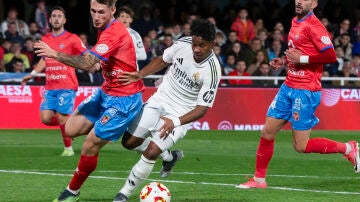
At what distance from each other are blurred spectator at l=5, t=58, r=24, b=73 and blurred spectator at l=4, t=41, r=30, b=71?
3 cm

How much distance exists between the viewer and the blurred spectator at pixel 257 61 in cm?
2381

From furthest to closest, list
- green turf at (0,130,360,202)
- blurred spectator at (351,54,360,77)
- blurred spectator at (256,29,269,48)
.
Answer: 1. blurred spectator at (256,29,269,48)
2. blurred spectator at (351,54,360,77)
3. green turf at (0,130,360,202)

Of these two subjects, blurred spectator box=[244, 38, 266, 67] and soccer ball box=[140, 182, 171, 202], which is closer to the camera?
soccer ball box=[140, 182, 171, 202]

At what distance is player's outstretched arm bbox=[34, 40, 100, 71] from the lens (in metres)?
10.2

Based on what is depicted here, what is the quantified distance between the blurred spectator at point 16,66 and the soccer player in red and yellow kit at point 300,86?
36.1 ft

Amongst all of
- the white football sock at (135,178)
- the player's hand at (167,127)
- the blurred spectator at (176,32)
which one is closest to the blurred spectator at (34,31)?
the blurred spectator at (176,32)

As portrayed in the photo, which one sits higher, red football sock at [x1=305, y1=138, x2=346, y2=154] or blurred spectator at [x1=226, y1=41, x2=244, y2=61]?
red football sock at [x1=305, y1=138, x2=346, y2=154]

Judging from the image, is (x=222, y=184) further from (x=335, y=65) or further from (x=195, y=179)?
(x=335, y=65)

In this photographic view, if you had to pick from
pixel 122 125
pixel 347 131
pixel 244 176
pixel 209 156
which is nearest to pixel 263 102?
pixel 347 131

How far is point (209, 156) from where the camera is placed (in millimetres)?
16766

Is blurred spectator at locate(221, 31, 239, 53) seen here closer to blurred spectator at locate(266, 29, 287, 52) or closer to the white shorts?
blurred spectator at locate(266, 29, 287, 52)

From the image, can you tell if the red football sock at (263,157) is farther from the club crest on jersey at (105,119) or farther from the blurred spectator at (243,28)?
the blurred spectator at (243,28)

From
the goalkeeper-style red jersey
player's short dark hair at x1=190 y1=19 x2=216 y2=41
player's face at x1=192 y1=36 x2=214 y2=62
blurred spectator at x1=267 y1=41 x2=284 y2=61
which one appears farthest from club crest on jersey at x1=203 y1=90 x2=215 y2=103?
blurred spectator at x1=267 y1=41 x2=284 y2=61

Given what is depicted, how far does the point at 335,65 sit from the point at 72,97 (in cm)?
999
